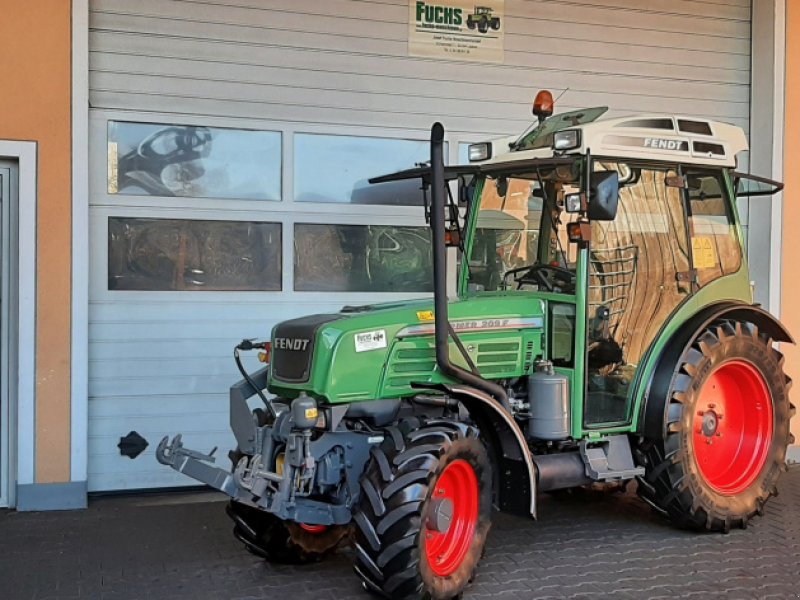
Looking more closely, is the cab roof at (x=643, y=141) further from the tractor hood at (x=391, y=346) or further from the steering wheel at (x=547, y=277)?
the tractor hood at (x=391, y=346)

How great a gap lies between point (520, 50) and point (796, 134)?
258 cm

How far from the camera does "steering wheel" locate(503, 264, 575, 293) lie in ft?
16.4

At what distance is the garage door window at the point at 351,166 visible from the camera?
22.4 feet

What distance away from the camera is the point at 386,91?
23.1 ft

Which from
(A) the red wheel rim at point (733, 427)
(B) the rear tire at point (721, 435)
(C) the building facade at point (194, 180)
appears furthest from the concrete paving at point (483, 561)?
(C) the building facade at point (194, 180)

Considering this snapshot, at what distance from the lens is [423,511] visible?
13.1 feet

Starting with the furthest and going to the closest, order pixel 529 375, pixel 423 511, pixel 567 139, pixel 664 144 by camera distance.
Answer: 1. pixel 664 144
2. pixel 529 375
3. pixel 567 139
4. pixel 423 511

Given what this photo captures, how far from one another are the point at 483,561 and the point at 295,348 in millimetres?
1589

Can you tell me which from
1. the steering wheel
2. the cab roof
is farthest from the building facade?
the steering wheel

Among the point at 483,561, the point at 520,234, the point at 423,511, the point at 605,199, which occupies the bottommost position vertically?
the point at 483,561

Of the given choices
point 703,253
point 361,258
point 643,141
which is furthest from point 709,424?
point 361,258

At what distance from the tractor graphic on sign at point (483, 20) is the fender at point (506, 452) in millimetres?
3842

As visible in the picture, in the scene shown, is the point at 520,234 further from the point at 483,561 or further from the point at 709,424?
the point at 483,561

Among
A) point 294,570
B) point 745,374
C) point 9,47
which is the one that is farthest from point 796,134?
point 9,47
